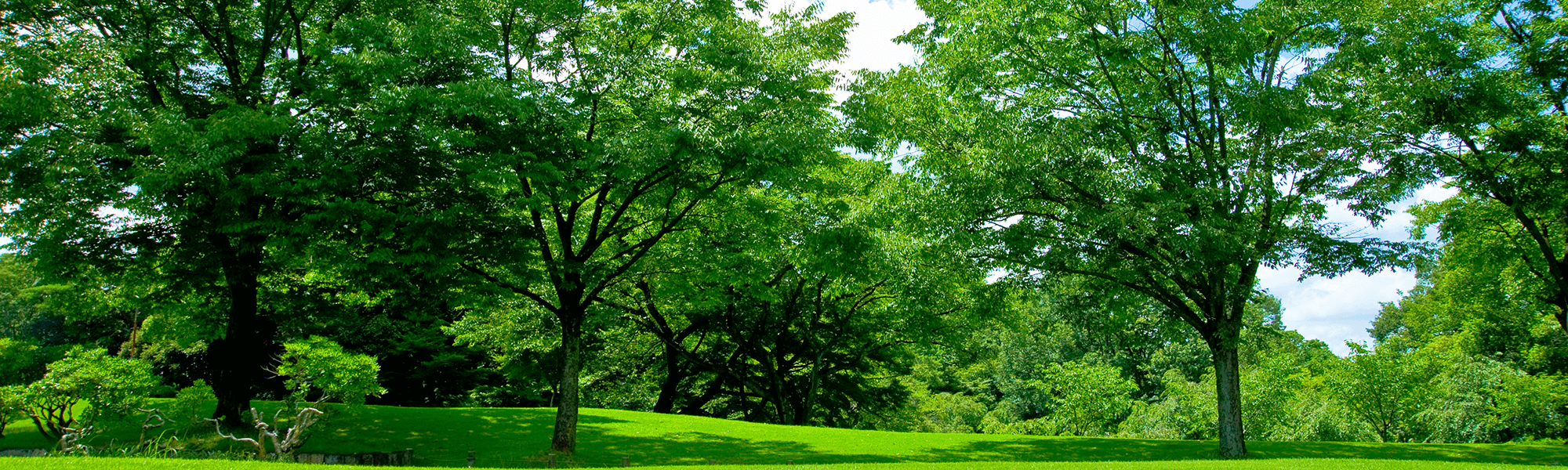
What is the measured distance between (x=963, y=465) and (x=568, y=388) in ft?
24.6

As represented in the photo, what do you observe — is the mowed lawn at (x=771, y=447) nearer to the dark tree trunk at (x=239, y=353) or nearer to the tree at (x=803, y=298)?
the dark tree trunk at (x=239, y=353)

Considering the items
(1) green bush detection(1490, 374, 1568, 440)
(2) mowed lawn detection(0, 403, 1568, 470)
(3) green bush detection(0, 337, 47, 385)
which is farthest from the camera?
(1) green bush detection(1490, 374, 1568, 440)

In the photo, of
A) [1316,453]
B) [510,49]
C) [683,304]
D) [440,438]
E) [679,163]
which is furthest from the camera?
[683,304]

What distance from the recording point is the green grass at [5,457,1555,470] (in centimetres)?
919

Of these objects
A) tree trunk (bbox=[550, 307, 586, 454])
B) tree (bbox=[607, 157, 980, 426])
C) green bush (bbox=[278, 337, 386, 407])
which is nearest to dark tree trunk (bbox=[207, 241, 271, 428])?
green bush (bbox=[278, 337, 386, 407])

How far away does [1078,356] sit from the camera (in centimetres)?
4912

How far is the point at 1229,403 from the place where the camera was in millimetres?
15297

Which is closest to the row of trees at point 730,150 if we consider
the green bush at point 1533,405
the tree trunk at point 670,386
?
the green bush at point 1533,405

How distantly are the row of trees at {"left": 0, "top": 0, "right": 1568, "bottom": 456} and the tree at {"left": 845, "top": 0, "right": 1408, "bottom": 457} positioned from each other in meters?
0.08

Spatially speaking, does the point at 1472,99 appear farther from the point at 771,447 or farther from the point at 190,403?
the point at 190,403

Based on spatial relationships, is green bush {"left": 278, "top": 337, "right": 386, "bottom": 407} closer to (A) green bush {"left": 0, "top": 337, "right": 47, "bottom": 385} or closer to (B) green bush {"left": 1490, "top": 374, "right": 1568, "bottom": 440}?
(A) green bush {"left": 0, "top": 337, "right": 47, "bottom": 385}

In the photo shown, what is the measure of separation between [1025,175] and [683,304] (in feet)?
35.8

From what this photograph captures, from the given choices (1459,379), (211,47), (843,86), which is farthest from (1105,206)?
(1459,379)

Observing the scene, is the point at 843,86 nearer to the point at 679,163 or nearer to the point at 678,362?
the point at 679,163
